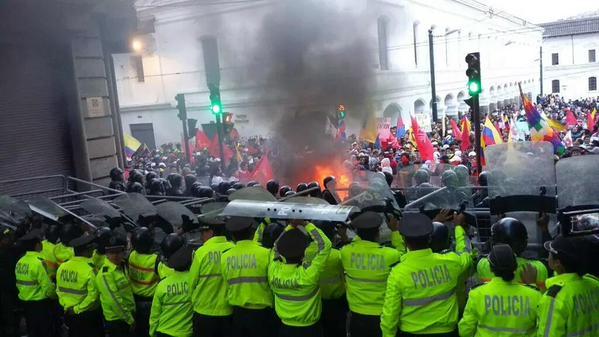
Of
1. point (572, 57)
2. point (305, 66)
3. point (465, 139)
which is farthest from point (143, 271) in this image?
point (572, 57)

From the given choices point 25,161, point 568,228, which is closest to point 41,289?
point 568,228

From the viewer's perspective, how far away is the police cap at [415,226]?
12.9 feet

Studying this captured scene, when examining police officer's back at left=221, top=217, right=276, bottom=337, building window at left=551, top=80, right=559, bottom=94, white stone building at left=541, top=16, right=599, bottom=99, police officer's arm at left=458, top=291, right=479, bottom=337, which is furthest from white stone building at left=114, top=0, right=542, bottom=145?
building window at left=551, top=80, right=559, bottom=94

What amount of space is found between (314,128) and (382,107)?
1253cm

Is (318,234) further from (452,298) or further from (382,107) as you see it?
(382,107)

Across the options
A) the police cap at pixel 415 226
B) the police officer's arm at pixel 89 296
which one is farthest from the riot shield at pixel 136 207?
the police cap at pixel 415 226

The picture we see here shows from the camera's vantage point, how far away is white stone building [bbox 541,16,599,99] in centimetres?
5738

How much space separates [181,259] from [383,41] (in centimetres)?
2466

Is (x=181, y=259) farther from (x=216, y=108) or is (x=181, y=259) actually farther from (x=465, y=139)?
(x=465, y=139)

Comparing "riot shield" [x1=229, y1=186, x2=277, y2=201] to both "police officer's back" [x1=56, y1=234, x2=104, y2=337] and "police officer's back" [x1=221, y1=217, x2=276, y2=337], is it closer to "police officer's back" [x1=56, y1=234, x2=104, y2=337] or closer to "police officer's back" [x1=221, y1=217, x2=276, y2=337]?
"police officer's back" [x1=221, y1=217, x2=276, y2=337]

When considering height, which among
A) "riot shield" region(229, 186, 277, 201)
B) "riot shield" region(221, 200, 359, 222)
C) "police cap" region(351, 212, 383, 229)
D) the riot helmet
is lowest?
the riot helmet

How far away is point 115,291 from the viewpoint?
5051 mm

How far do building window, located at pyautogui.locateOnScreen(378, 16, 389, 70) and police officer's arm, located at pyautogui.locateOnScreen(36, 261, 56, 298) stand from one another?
23678 millimetres

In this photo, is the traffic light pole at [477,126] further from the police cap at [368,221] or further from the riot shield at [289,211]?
the riot shield at [289,211]
